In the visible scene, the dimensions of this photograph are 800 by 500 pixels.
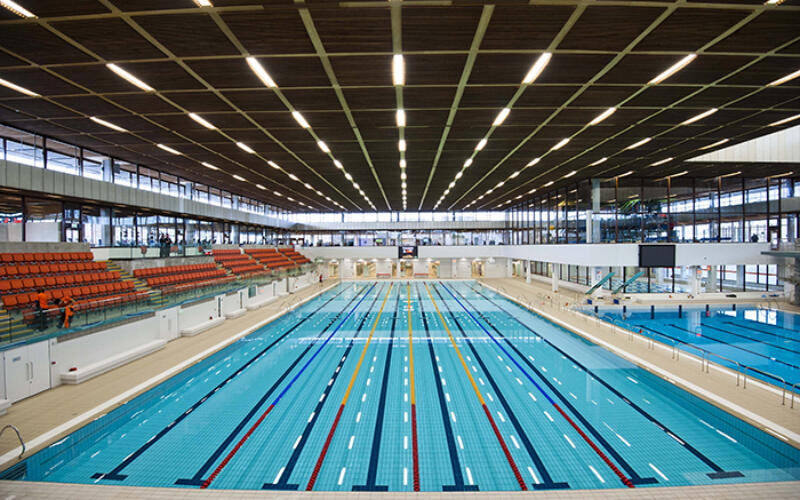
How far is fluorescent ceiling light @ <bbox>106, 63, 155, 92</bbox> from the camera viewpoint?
5.08 meters

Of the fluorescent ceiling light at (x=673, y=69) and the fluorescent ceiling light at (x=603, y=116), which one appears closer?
the fluorescent ceiling light at (x=673, y=69)

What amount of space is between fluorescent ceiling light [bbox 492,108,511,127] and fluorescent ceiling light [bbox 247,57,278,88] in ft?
14.6

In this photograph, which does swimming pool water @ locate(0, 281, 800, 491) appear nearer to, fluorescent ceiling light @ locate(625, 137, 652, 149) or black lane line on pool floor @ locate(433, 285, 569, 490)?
black lane line on pool floor @ locate(433, 285, 569, 490)

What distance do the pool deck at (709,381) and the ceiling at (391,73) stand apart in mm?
5655

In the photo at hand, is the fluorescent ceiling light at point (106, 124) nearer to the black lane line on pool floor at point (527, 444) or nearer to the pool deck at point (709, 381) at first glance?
the black lane line on pool floor at point (527, 444)

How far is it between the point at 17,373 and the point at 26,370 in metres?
0.16

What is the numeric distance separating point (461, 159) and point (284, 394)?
858 centimetres

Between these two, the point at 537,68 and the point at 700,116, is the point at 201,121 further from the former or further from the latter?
the point at 700,116

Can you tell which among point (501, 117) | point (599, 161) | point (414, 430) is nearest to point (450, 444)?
point (414, 430)

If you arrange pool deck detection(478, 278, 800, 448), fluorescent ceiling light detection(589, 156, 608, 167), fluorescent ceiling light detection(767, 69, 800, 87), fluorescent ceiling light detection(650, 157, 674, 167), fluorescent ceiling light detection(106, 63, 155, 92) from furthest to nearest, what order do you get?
fluorescent ceiling light detection(650, 157, 674, 167) < fluorescent ceiling light detection(589, 156, 608, 167) < fluorescent ceiling light detection(767, 69, 800, 87) < pool deck detection(478, 278, 800, 448) < fluorescent ceiling light detection(106, 63, 155, 92)

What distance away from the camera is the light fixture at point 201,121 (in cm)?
714

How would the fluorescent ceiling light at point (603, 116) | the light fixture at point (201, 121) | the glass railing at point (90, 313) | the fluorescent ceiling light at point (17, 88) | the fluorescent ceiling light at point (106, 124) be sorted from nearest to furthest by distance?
the fluorescent ceiling light at point (17, 88), the glass railing at point (90, 313), the fluorescent ceiling light at point (603, 116), the light fixture at point (201, 121), the fluorescent ceiling light at point (106, 124)

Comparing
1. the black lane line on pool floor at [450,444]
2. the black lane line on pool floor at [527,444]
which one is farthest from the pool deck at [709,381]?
the black lane line on pool floor at [450,444]

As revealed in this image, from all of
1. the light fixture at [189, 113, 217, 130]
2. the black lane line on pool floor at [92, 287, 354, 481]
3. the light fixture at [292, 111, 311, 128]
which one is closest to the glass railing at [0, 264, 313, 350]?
the black lane line on pool floor at [92, 287, 354, 481]
